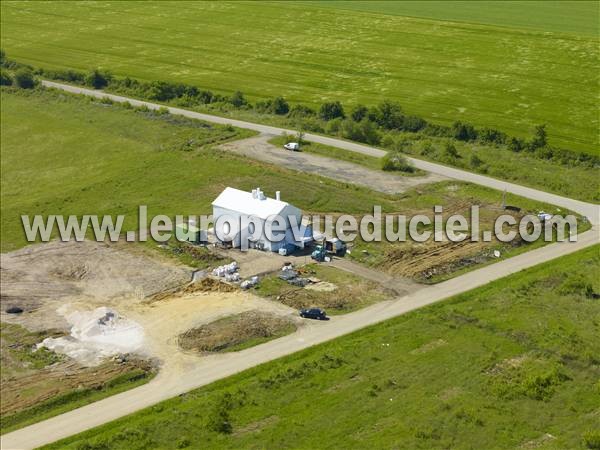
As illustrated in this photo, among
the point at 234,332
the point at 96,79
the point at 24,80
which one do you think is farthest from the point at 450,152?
the point at 24,80

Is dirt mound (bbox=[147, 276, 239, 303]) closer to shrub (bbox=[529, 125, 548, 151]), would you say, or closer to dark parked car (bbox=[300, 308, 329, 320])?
dark parked car (bbox=[300, 308, 329, 320])

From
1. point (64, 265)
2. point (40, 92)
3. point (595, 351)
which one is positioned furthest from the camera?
point (40, 92)

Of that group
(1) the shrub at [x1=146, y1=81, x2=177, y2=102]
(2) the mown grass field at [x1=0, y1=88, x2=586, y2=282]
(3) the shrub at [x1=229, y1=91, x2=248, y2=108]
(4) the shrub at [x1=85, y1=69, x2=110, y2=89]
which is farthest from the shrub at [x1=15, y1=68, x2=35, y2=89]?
(3) the shrub at [x1=229, y1=91, x2=248, y2=108]

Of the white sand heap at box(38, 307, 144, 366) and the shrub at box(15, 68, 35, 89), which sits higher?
the shrub at box(15, 68, 35, 89)

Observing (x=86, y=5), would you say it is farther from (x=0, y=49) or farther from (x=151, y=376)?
(x=151, y=376)

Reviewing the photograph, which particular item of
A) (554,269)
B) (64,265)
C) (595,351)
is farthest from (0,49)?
(595,351)

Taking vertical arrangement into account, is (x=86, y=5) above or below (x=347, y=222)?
above

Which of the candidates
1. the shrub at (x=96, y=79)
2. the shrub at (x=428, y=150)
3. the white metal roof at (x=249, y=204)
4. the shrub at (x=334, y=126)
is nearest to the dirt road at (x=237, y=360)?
the white metal roof at (x=249, y=204)
